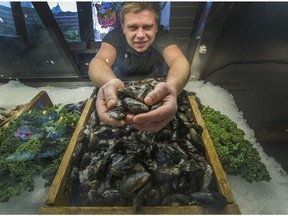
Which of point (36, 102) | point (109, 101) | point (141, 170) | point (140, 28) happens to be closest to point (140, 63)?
point (140, 28)

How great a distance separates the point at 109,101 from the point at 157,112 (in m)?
0.22

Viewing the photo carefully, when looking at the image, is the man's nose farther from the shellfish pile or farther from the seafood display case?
the seafood display case

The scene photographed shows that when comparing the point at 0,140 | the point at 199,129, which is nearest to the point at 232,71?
the point at 199,129

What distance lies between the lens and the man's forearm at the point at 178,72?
134cm

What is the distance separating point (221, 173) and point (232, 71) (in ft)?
2.13

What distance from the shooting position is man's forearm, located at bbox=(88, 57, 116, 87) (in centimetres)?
124

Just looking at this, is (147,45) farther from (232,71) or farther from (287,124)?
(287,124)

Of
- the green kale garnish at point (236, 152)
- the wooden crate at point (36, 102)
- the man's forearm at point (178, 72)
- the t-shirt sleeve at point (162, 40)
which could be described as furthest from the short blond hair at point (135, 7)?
the wooden crate at point (36, 102)

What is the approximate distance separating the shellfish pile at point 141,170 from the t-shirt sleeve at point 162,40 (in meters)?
0.19

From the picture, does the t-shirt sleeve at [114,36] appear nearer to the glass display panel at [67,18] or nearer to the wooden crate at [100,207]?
the glass display panel at [67,18]

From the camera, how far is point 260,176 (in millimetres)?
1313

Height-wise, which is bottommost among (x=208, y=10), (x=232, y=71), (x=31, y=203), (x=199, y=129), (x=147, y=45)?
(x=31, y=203)

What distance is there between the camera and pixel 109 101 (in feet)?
3.33

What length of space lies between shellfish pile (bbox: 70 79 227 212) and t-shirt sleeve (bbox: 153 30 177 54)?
19 cm
